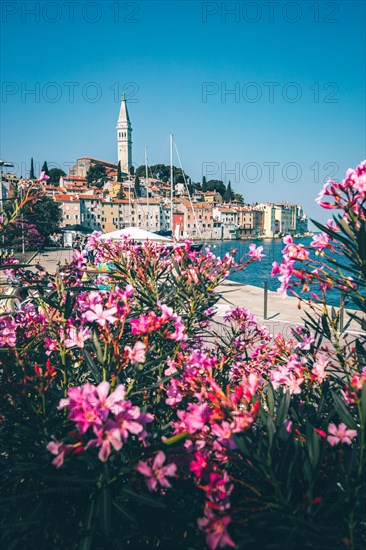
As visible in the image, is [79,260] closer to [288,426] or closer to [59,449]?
[59,449]

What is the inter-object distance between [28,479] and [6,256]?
1389 mm

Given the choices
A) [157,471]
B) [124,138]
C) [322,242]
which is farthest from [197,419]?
[124,138]

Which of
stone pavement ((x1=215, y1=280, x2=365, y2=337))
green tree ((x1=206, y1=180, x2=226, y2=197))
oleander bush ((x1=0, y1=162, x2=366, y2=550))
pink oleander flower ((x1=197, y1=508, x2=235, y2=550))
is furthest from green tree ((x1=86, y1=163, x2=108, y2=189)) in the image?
pink oleander flower ((x1=197, y1=508, x2=235, y2=550))

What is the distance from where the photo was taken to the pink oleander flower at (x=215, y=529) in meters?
1.16

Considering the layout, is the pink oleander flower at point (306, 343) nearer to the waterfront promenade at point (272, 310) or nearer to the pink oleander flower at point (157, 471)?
the pink oleander flower at point (157, 471)

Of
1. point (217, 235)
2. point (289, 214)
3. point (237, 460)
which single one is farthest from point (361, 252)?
point (289, 214)

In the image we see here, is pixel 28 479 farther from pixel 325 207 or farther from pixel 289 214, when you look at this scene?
pixel 289 214

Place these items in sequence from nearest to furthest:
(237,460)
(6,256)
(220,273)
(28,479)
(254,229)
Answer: (237,460), (28,479), (6,256), (220,273), (254,229)

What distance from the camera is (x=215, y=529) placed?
3.94 ft

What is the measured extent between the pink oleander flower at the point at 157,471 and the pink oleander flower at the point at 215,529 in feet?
0.51

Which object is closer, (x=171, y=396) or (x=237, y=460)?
(x=237, y=460)

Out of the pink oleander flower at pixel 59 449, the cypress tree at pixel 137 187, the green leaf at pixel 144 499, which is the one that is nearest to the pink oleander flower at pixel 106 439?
the pink oleander flower at pixel 59 449

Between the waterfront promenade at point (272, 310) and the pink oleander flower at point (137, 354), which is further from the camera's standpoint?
the waterfront promenade at point (272, 310)

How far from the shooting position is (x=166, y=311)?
6.45 feet
